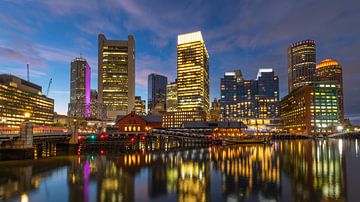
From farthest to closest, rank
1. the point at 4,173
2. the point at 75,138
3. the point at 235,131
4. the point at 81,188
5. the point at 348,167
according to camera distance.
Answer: the point at 235,131 → the point at 75,138 → the point at 348,167 → the point at 4,173 → the point at 81,188

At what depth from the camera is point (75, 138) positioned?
9706 cm

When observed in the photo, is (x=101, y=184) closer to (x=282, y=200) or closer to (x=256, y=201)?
(x=256, y=201)

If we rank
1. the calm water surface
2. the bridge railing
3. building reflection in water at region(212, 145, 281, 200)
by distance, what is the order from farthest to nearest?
the bridge railing
building reflection in water at region(212, 145, 281, 200)
the calm water surface

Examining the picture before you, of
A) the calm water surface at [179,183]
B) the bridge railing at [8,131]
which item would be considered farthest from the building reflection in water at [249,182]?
the bridge railing at [8,131]

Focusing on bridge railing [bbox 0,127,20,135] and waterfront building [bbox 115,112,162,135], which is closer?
bridge railing [bbox 0,127,20,135]

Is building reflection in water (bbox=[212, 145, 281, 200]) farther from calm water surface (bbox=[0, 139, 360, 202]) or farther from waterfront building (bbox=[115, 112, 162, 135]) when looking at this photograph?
waterfront building (bbox=[115, 112, 162, 135])

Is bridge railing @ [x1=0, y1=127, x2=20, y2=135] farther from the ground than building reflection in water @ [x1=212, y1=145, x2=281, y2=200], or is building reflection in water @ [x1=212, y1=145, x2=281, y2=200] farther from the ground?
bridge railing @ [x1=0, y1=127, x2=20, y2=135]

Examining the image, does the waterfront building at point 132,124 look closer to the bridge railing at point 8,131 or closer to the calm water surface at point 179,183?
the bridge railing at point 8,131

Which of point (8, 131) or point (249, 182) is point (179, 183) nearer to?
point (249, 182)

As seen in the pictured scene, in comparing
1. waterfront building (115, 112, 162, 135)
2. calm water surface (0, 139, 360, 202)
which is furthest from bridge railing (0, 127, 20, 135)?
waterfront building (115, 112, 162, 135)

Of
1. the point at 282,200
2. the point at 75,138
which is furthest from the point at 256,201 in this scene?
the point at 75,138

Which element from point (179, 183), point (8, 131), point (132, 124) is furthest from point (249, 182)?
point (132, 124)

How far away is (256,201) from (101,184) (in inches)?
762

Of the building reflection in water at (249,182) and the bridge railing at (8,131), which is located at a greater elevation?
the bridge railing at (8,131)
